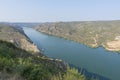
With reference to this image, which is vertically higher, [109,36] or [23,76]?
[23,76]

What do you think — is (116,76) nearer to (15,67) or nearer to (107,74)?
(107,74)

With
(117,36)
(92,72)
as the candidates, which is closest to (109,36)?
(117,36)

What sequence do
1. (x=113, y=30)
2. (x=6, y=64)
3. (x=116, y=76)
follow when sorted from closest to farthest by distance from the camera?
(x=6, y=64), (x=116, y=76), (x=113, y=30)

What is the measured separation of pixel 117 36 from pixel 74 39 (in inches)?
1158

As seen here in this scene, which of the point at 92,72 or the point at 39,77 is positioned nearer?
the point at 39,77

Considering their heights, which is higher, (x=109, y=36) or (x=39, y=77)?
(x=39, y=77)

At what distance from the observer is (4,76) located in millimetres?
9711

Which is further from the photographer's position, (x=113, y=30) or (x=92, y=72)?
(x=113, y=30)

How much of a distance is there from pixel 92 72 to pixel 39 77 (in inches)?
2195

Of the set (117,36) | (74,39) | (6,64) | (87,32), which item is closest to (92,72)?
(6,64)

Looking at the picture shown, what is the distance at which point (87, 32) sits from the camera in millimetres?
191750

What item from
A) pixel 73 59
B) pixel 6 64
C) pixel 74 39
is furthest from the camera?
pixel 74 39

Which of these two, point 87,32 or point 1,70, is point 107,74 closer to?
point 1,70

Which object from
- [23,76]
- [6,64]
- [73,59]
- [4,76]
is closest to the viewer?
[4,76]
